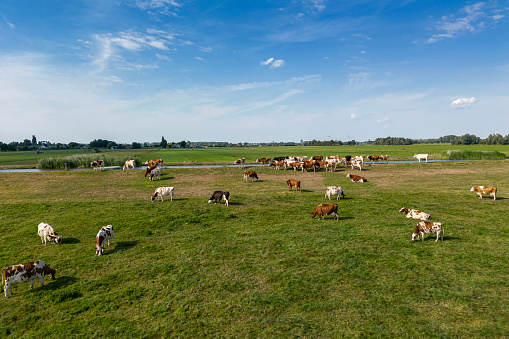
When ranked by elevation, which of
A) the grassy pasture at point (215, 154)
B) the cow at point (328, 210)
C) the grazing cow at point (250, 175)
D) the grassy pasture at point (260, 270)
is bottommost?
the grassy pasture at point (260, 270)

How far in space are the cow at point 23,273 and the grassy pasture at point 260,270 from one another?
0.44m

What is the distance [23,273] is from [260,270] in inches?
373

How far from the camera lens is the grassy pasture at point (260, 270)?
7.64m

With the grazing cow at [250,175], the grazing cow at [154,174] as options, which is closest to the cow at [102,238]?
the grazing cow at [250,175]

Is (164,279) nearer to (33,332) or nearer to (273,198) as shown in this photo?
(33,332)

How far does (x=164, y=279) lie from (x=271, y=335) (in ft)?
17.4

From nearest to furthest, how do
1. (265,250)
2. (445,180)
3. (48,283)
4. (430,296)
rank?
1. (430,296)
2. (48,283)
3. (265,250)
4. (445,180)

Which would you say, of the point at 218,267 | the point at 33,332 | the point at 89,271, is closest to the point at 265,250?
the point at 218,267

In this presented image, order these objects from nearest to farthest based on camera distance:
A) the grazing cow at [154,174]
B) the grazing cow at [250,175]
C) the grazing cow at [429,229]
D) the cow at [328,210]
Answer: the grazing cow at [429,229] < the cow at [328,210] < the grazing cow at [250,175] < the grazing cow at [154,174]

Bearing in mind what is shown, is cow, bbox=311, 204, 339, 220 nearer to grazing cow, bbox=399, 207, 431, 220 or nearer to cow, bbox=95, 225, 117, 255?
grazing cow, bbox=399, 207, 431, 220

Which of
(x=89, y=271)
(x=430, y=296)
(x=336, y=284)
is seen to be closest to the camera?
(x=430, y=296)

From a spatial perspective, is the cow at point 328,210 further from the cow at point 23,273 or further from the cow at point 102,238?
the cow at point 23,273

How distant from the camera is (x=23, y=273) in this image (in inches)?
381

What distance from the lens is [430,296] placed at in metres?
8.69
